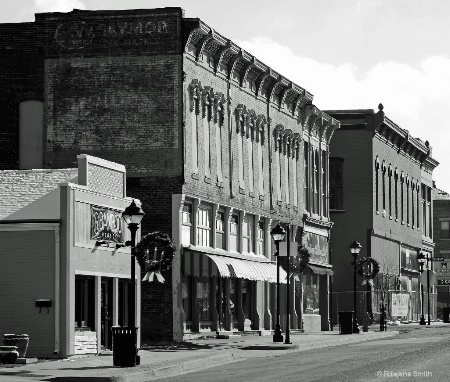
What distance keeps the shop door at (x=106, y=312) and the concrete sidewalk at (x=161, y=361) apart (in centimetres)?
94

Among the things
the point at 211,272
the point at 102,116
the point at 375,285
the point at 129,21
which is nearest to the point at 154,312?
the point at 211,272

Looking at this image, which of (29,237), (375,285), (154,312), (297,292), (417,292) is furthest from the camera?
(417,292)

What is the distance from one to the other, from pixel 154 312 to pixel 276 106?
17396 millimetres

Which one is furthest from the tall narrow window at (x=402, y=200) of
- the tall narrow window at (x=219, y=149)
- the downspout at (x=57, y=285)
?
the downspout at (x=57, y=285)

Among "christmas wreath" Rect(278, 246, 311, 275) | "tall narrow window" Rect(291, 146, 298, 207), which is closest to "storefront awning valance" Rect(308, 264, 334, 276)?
"christmas wreath" Rect(278, 246, 311, 275)

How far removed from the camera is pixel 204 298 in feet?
166

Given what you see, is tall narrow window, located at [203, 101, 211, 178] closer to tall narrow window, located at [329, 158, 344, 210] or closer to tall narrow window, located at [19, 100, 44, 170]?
tall narrow window, located at [19, 100, 44, 170]

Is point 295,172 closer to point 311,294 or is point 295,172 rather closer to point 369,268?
point 311,294

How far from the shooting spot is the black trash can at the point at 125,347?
32.0 metres

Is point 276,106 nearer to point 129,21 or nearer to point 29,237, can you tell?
point 129,21

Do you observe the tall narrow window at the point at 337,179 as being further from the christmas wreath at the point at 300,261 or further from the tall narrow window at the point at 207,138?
the tall narrow window at the point at 207,138

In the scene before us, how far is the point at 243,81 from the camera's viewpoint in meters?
55.5

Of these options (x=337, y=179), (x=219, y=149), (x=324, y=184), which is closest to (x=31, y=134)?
(x=219, y=149)

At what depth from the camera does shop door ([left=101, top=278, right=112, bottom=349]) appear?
39312 mm
